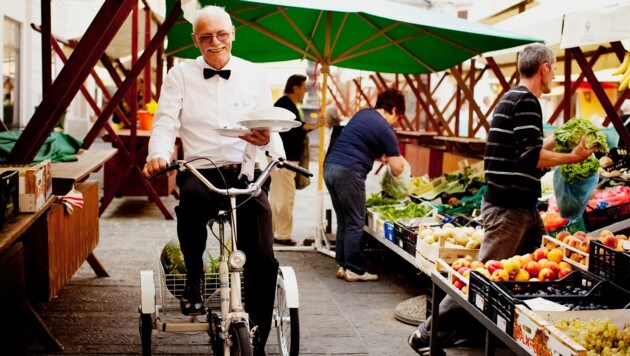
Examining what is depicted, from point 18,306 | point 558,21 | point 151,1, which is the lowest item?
point 18,306

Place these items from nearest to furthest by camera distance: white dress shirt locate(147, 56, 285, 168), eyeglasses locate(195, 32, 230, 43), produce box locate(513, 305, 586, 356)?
produce box locate(513, 305, 586, 356) → eyeglasses locate(195, 32, 230, 43) → white dress shirt locate(147, 56, 285, 168)

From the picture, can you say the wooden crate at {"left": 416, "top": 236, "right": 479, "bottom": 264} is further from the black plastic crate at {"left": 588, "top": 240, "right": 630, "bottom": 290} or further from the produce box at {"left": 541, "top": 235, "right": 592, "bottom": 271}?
the black plastic crate at {"left": 588, "top": 240, "right": 630, "bottom": 290}

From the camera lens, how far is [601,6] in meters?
5.88

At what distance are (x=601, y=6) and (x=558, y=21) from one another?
95 centimetres

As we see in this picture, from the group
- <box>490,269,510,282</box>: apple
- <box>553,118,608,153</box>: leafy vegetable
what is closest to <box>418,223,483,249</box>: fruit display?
<box>553,118,608,153</box>: leafy vegetable

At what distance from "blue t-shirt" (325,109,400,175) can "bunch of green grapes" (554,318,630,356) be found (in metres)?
3.83

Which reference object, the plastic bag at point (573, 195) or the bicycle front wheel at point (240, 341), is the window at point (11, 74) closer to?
the plastic bag at point (573, 195)

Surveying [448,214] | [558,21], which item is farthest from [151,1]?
[558,21]

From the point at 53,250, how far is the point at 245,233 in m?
1.53

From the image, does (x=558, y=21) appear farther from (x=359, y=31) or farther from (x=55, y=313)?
(x=55, y=313)

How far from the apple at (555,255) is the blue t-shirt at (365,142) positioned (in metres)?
2.69

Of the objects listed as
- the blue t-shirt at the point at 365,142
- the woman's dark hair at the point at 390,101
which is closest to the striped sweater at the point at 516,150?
the blue t-shirt at the point at 365,142

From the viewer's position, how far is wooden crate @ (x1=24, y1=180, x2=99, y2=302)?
193 inches

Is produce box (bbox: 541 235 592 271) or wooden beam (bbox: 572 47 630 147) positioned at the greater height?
wooden beam (bbox: 572 47 630 147)
